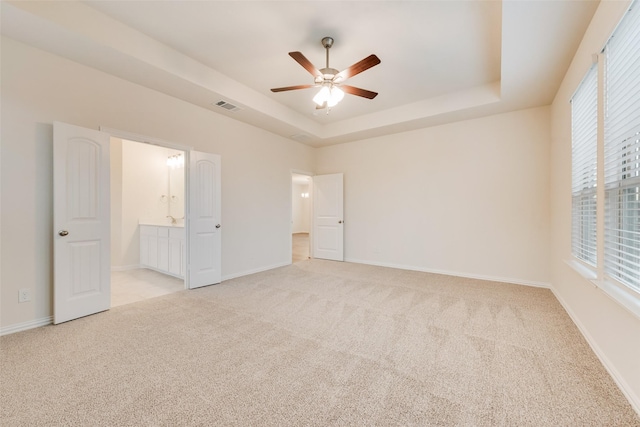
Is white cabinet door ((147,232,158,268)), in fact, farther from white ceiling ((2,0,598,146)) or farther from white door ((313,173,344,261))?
white door ((313,173,344,261))

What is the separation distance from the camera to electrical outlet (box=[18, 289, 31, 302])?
2549 millimetres

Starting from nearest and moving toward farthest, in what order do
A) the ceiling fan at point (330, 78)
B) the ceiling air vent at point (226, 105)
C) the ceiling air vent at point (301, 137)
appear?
the ceiling fan at point (330, 78) → the ceiling air vent at point (226, 105) → the ceiling air vent at point (301, 137)

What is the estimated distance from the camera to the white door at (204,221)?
12.9 feet

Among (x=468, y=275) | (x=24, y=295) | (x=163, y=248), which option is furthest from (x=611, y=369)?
(x=163, y=248)

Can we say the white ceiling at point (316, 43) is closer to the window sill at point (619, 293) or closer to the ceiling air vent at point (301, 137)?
the ceiling air vent at point (301, 137)

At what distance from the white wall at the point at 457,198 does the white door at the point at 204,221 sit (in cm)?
293

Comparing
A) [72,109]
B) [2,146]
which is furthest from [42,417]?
[72,109]

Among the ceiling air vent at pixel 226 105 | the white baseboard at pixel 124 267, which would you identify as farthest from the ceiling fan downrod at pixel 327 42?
the white baseboard at pixel 124 267

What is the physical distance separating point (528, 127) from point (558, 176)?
105 centimetres

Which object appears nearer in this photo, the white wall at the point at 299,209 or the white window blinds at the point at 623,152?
the white window blinds at the point at 623,152

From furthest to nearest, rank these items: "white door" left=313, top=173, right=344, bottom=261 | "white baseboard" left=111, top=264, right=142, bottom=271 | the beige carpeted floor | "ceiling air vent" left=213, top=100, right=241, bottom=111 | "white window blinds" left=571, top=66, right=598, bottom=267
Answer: "white door" left=313, top=173, right=344, bottom=261 < "white baseboard" left=111, top=264, right=142, bottom=271 < "ceiling air vent" left=213, top=100, right=241, bottom=111 < "white window blinds" left=571, top=66, right=598, bottom=267 < the beige carpeted floor

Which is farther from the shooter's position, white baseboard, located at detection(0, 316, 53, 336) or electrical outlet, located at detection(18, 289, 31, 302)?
electrical outlet, located at detection(18, 289, 31, 302)

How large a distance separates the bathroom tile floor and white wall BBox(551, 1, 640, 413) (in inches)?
181

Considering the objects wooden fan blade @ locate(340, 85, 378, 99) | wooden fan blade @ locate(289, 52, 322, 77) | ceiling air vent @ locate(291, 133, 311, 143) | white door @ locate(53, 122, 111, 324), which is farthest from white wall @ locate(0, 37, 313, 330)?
wooden fan blade @ locate(340, 85, 378, 99)
